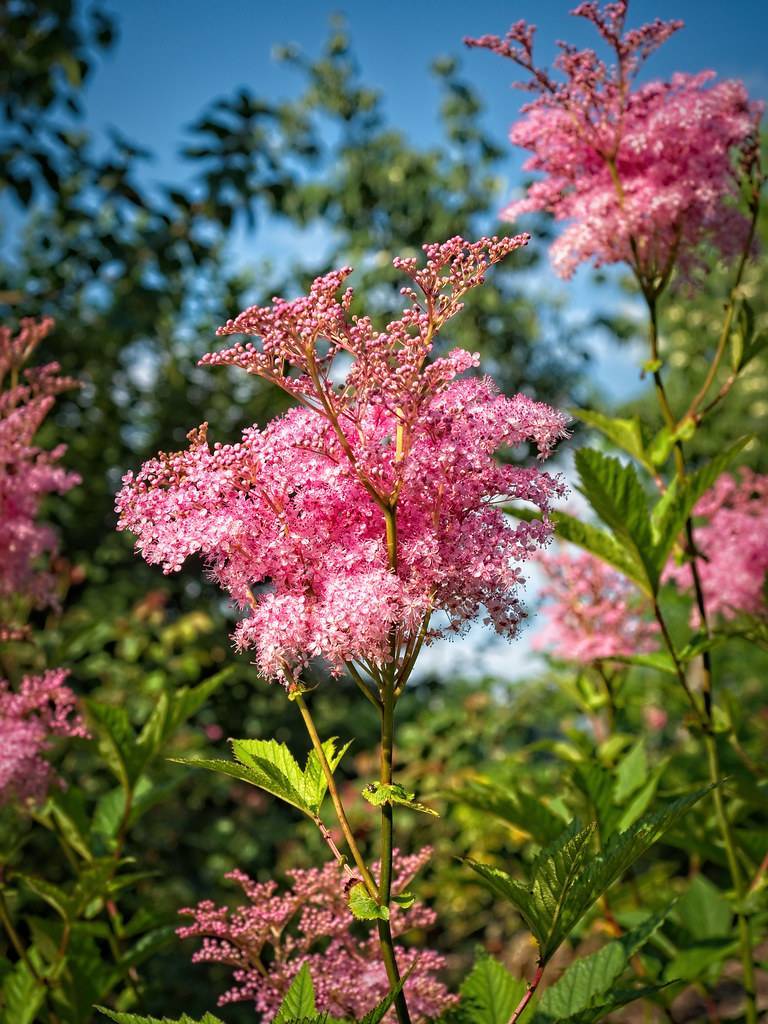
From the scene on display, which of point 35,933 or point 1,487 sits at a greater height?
point 1,487

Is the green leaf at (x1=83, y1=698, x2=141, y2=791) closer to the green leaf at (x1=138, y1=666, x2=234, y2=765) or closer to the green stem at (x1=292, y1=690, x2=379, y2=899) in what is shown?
the green leaf at (x1=138, y1=666, x2=234, y2=765)

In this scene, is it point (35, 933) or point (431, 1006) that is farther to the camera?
point (35, 933)

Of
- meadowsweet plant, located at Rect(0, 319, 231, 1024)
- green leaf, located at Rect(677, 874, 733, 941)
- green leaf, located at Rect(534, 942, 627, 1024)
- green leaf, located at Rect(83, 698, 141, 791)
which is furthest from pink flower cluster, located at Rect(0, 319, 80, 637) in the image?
green leaf, located at Rect(677, 874, 733, 941)

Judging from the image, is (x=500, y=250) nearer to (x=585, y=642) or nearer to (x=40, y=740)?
(x=40, y=740)

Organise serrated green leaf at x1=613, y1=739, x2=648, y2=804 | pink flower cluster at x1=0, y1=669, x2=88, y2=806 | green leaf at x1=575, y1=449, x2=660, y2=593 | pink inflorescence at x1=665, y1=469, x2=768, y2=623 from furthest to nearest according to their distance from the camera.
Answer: pink inflorescence at x1=665, y1=469, x2=768, y2=623, serrated green leaf at x1=613, y1=739, x2=648, y2=804, pink flower cluster at x1=0, y1=669, x2=88, y2=806, green leaf at x1=575, y1=449, x2=660, y2=593

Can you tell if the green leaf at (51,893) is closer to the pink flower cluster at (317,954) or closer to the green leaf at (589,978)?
the pink flower cluster at (317,954)

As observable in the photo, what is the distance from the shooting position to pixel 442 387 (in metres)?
1.23

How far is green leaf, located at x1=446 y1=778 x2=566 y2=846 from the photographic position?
2121 millimetres

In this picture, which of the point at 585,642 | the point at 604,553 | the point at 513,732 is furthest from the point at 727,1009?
the point at 604,553

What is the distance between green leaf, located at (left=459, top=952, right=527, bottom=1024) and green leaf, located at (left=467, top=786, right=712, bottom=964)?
30 cm

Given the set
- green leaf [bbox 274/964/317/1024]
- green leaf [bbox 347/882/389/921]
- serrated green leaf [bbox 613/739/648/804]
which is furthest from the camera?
serrated green leaf [bbox 613/739/648/804]

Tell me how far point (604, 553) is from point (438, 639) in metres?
0.93

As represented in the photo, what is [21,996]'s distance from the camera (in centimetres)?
200

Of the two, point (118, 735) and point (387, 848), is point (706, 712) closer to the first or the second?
point (387, 848)
